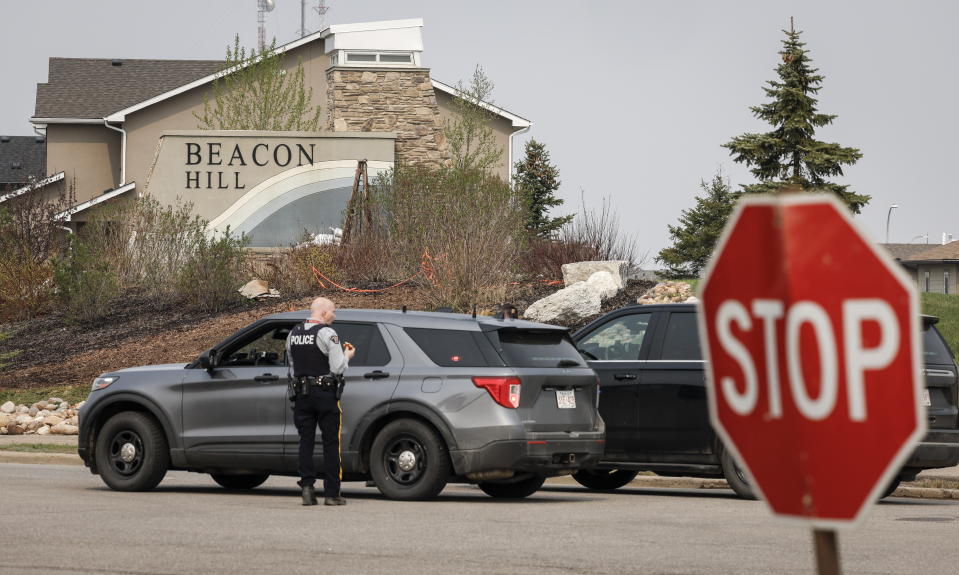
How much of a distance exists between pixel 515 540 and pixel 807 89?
41125 millimetres

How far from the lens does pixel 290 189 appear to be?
112 feet

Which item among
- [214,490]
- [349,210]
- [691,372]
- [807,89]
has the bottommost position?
[214,490]

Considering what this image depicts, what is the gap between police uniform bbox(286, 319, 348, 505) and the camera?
12.3m

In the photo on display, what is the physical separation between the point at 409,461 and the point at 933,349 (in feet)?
16.6

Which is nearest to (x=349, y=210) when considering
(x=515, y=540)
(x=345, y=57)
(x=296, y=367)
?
(x=345, y=57)

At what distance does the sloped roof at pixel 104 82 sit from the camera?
48.8 meters

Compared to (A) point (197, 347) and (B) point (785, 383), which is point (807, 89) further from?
(B) point (785, 383)

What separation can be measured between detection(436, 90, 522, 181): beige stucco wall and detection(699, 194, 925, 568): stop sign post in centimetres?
4511

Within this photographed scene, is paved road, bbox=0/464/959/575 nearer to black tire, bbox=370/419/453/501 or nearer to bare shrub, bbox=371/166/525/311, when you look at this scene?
black tire, bbox=370/419/453/501

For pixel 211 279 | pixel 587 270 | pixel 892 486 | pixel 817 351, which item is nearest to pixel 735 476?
pixel 892 486

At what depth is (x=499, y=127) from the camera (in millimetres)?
49875

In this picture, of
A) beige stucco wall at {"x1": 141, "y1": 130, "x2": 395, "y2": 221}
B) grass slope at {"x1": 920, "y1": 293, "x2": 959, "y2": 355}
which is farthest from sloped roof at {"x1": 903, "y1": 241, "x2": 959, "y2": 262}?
beige stucco wall at {"x1": 141, "y1": 130, "x2": 395, "y2": 221}

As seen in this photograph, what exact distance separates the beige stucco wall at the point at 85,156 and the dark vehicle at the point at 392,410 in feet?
118

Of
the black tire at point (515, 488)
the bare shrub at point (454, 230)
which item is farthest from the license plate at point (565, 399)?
the bare shrub at point (454, 230)
